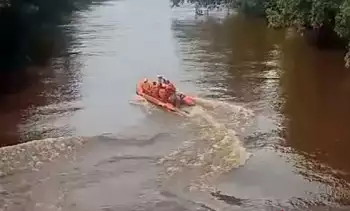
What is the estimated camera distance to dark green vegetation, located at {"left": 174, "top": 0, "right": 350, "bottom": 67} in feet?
92.9

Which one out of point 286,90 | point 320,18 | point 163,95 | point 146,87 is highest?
point 320,18

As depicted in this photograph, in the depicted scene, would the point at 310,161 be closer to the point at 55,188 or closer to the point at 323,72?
the point at 55,188

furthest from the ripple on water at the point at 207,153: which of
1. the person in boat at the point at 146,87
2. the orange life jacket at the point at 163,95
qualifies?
the person in boat at the point at 146,87

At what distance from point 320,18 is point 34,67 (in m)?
14.3

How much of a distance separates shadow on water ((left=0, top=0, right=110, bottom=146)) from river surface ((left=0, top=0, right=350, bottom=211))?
0.10m

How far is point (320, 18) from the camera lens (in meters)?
30.6

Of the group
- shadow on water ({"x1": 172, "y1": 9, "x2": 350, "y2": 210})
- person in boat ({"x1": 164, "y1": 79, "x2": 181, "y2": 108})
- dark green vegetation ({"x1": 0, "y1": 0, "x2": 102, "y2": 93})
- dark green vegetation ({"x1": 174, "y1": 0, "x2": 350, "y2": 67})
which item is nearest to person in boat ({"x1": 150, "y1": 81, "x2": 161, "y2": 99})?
person in boat ({"x1": 164, "y1": 79, "x2": 181, "y2": 108})

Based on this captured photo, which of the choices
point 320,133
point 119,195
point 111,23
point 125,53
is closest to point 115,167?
point 119,195

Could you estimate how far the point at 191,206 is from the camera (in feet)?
50.7

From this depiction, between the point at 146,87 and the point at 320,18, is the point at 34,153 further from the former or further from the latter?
the point at 320,18

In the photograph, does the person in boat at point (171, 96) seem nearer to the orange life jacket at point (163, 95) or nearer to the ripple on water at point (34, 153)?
the orange life jacket at point (163, 95)

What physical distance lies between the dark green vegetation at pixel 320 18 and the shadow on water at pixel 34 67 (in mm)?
11660

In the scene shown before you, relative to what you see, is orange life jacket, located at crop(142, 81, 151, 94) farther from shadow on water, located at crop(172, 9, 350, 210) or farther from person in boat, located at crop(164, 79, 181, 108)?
shadow on water, located at crop(172, 9, 350, 210)

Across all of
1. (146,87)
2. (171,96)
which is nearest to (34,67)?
(146,87)
